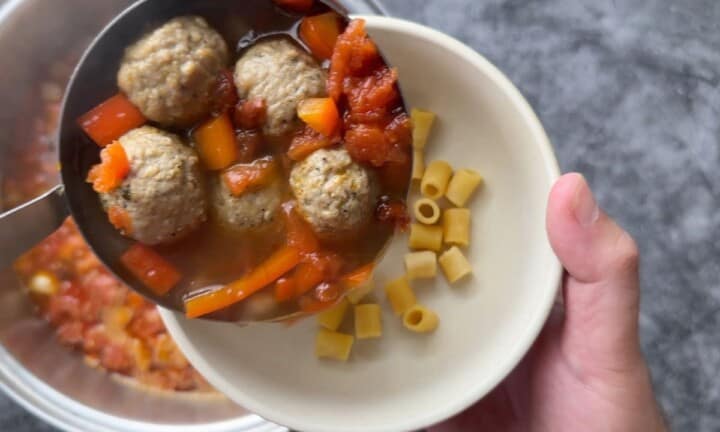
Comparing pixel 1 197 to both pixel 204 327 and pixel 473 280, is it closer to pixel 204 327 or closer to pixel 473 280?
pixel 204 327

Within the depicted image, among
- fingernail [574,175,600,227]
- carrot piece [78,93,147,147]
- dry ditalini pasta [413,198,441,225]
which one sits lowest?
dry ditalini pasta [413,198,441,225]

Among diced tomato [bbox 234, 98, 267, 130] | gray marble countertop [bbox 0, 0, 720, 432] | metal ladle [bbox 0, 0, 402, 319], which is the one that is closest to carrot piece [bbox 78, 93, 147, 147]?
metal ladle [bbox 0, 0, 402, 319]

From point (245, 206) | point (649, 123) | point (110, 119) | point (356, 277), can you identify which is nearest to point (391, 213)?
point (356, 277)

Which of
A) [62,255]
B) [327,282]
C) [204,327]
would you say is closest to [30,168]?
[62,255]

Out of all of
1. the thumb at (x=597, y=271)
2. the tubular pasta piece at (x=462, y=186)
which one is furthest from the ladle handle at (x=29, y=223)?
the thumb at (x=597, y=271)

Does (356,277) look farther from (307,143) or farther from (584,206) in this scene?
(584,206)

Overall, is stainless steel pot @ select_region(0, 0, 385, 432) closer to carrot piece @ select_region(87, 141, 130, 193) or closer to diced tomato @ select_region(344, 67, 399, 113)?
diced tomato @ select_region(344, 67, 399, 113)
